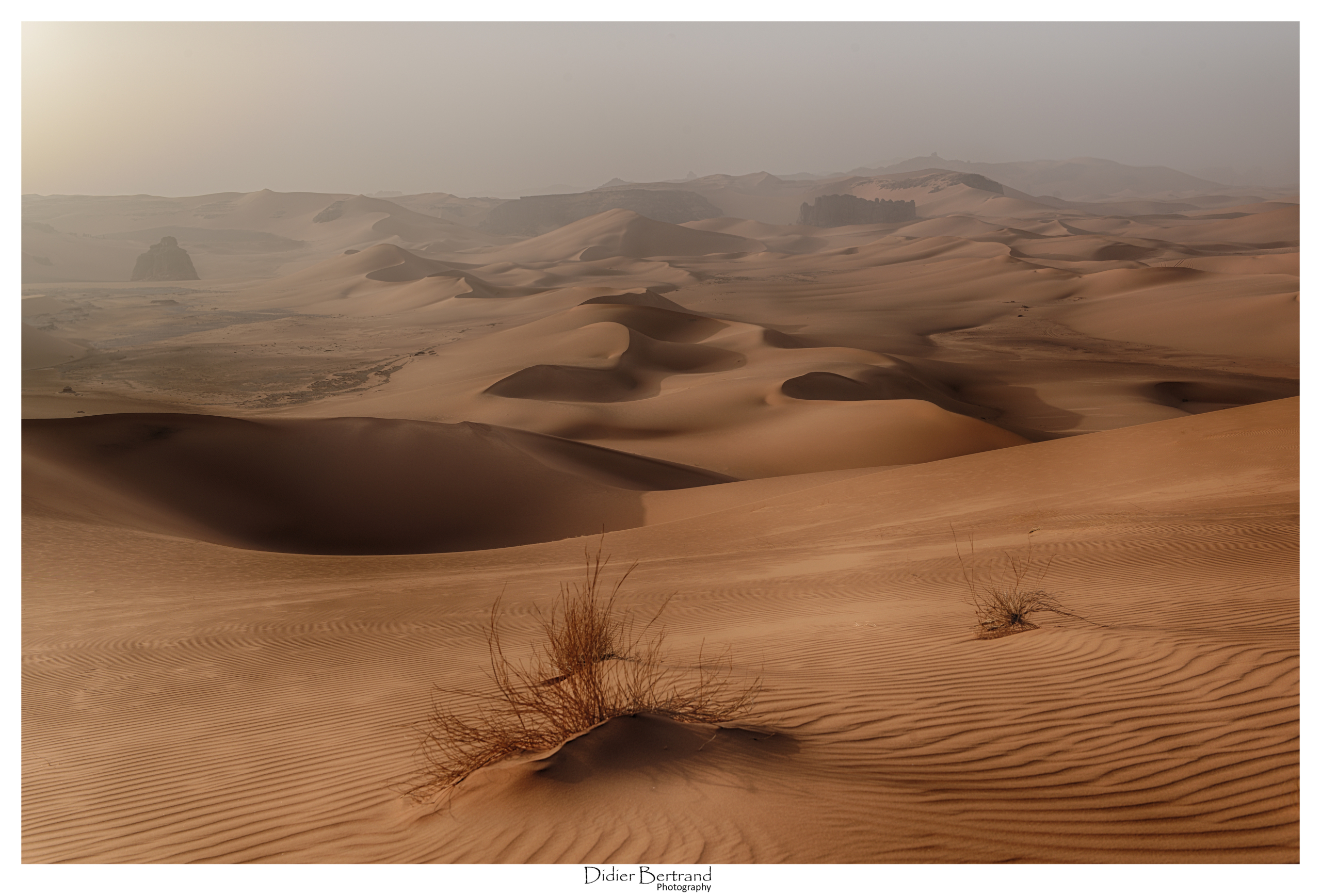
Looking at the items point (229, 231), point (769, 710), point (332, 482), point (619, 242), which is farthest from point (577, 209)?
point (769, 710)

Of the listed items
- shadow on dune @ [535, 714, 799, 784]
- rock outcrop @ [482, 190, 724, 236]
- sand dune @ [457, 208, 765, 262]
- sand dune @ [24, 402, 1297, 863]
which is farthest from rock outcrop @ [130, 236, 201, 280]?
shadow on dune @ [535, 714, 799, 784]

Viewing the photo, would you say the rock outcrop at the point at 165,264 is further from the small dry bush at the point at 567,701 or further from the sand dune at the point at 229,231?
the small dry bush at the point at 567,701

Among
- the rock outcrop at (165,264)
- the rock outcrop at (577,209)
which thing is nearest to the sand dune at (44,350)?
the rock outcrop at (165,264)

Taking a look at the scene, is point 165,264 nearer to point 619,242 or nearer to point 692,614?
point 619,242

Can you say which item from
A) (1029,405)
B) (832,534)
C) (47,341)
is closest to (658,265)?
(47,341)

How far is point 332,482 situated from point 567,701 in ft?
46.7

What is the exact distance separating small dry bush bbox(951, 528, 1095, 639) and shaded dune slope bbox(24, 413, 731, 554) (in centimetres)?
673

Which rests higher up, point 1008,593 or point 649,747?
point 1008,593

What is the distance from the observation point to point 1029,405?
31.9 metres

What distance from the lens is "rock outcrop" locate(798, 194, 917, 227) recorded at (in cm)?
15475

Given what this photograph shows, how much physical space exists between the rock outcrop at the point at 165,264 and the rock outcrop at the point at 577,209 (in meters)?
65.9

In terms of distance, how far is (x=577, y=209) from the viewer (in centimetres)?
16412

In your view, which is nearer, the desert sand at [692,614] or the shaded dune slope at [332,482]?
the desert sand at [692,614]

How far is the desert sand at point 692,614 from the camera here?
351 centimetres
